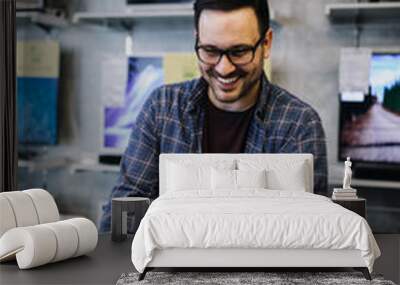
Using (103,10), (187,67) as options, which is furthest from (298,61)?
(103,10)

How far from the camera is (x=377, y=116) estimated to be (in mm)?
5914

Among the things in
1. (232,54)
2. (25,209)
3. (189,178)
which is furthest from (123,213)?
(232,54)

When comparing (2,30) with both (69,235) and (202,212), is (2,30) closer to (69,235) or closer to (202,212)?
(69,235)

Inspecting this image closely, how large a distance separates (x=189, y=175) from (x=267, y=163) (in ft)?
2.08

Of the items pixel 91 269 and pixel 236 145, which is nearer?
pixel 91 269

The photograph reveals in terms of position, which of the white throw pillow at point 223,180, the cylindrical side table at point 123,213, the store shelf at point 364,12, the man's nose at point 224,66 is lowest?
the cylindrical side table at point 123,213

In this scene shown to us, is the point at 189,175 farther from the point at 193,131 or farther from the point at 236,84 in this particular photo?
the point at 236,84

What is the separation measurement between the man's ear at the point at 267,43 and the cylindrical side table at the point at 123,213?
1.66 metres

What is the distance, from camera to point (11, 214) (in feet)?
15.2

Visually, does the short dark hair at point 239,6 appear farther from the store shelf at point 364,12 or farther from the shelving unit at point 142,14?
the store shelf at point 364,12

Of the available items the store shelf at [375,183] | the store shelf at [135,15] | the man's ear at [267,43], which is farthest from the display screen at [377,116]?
the store shelf at [135,15]

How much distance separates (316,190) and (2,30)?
2873 mm

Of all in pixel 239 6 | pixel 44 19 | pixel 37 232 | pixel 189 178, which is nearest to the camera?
pixel 37 232

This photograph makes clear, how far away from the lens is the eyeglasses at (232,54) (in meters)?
5.99
